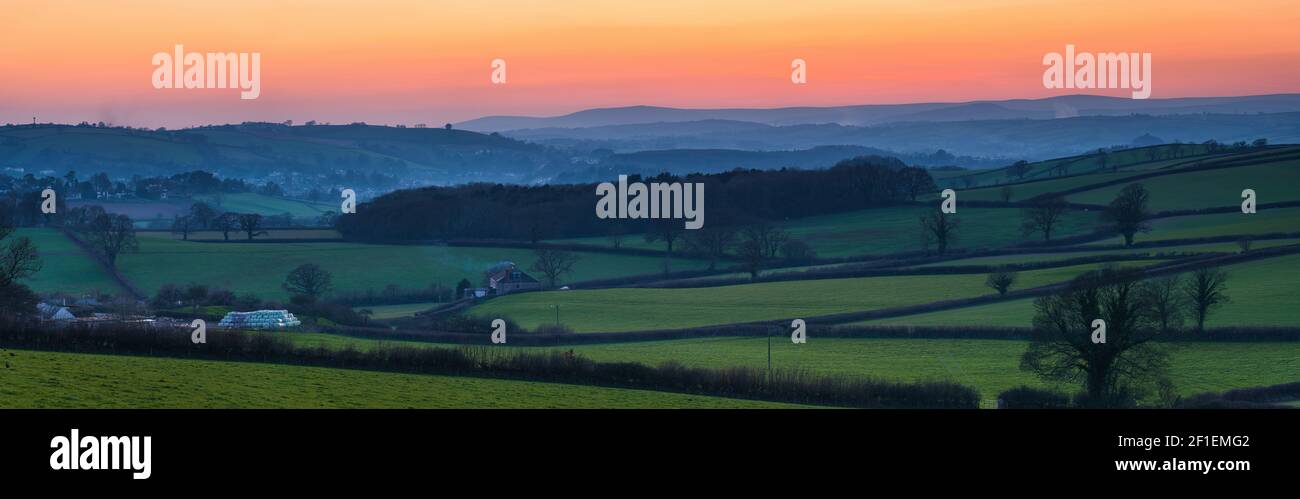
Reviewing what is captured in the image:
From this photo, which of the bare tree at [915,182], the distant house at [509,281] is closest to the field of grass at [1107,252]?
the distant house at [509,281]

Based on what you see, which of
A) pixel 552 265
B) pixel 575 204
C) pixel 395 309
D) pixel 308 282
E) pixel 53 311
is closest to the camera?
pixel 53 311

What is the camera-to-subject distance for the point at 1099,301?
42938 millimetres

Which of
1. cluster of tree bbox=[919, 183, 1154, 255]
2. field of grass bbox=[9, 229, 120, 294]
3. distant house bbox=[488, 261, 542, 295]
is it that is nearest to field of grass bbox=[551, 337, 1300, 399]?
distant house bbox=[488, 261, 542, 295]

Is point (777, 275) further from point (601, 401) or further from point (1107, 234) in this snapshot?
point (601, 401)

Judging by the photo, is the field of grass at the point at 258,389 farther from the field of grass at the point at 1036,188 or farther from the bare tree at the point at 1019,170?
the bare tree at the point at 1019,170

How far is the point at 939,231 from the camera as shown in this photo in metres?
86.8

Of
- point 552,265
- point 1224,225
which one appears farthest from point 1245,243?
point 552,265

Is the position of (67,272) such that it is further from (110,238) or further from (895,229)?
(895,229)

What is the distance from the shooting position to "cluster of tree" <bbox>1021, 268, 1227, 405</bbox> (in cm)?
4056

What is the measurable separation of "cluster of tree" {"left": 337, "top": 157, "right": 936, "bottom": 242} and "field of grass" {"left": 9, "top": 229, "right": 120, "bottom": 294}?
2162cm

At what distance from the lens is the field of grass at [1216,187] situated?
321 feet

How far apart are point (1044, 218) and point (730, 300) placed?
2996 cm

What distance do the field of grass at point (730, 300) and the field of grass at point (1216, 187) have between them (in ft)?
104
